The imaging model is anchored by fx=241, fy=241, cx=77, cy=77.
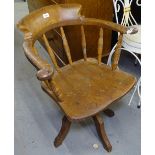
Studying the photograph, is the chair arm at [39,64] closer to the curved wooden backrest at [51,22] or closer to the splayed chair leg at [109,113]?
the curved wooden backrest at [51,22]

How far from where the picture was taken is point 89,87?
137cm

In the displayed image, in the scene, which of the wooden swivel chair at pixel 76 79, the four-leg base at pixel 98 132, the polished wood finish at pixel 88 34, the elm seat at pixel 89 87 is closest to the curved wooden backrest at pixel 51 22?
the wooden swivel chair at pixel 76 79

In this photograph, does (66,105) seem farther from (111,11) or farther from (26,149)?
(111,11)

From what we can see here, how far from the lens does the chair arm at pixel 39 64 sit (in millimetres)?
993

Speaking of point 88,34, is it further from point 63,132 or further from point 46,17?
point 63,132

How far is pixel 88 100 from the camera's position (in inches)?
49.9

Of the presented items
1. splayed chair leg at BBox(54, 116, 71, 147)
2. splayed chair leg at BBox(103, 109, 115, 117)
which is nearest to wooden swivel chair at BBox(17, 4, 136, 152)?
splayed chair leg at BBox(54, 116, 71, 147)

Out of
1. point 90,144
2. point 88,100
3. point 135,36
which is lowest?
point 90,144

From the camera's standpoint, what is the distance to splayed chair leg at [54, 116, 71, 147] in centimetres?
147

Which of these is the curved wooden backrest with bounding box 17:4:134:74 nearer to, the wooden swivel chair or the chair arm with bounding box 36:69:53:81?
the wooden swivel chair

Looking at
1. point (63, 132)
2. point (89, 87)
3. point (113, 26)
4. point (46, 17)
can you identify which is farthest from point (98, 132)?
point (46, 17)

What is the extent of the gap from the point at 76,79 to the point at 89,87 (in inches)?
4.6
